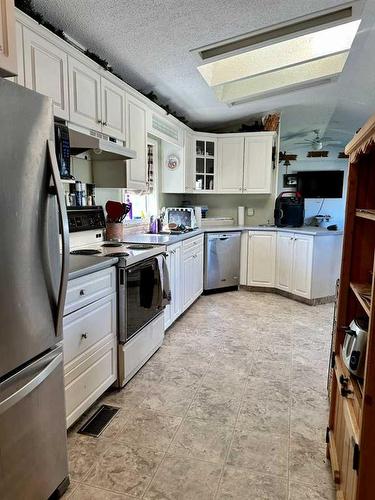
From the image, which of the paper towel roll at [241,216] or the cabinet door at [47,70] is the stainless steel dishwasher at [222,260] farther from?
the cabinet door at [47,70]

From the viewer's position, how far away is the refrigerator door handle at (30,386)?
112 centimetres

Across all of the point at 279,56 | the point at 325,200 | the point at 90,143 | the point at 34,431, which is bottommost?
the point at 34,431

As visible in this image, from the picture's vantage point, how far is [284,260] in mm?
4602

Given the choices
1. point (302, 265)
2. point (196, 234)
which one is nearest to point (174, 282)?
point (196, 234)

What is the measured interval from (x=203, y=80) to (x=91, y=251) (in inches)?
82.4

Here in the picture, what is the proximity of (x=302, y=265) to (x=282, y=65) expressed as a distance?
7.46 feet

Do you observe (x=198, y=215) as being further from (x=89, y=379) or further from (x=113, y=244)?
(x=89, y=379)

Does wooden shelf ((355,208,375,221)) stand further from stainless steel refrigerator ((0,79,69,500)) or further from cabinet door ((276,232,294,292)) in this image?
cabinet door ((276,232,294,292))

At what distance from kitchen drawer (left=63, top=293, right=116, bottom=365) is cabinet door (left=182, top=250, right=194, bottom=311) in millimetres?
1595

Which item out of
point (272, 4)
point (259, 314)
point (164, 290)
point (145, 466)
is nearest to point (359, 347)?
point (145, 466)

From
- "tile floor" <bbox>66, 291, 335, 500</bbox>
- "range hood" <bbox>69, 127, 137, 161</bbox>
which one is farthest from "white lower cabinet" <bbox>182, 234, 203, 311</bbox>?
"range hood" <bbox>69, 127, 137, 161</bbox>

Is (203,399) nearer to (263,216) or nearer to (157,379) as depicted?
(157,379)

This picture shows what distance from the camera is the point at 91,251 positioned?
2.45m

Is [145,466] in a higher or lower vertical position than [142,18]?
lower
